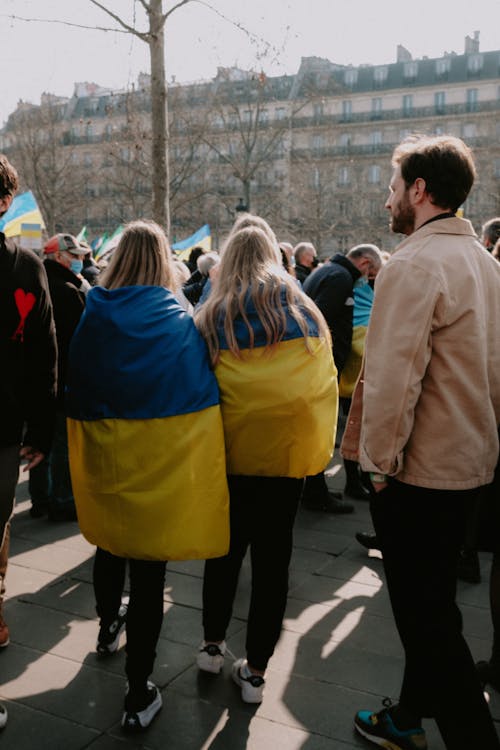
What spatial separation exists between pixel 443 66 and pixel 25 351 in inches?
2494

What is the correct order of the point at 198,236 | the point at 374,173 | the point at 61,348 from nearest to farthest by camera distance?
the point at 61,348 → the point at 198,236 → the point at 374,173

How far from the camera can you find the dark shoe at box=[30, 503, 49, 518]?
18.9 ft

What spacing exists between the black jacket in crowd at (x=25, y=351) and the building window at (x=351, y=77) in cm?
6284

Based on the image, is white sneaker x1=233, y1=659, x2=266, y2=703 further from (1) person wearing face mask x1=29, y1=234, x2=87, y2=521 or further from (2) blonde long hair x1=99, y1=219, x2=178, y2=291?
(1) person wearing face mask x1=29, y1=234, x2=87, y2=521

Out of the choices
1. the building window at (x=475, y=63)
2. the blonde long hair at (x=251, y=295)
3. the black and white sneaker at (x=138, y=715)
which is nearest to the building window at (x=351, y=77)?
the building window at (x=475, y=63)

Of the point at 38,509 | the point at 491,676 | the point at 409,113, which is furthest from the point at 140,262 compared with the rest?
the point at 409,113

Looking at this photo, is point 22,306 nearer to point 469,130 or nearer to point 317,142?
point 317,142

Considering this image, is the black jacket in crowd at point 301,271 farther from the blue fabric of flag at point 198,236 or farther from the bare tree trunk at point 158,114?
the blue fabric of flag at point 198,236

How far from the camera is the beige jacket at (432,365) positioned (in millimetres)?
2393

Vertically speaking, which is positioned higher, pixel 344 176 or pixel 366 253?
pixel 344 176

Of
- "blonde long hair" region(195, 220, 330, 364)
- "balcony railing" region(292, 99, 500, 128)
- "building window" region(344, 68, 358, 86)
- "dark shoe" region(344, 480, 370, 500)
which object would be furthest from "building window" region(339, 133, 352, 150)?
"blonde long hair" region(195, 220, 330, 364)

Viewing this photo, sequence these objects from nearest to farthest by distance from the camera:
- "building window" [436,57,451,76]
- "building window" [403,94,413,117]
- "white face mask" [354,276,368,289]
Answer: "white face mask" [354,276,368,289], "building window" [403,94,413,117], "building window" [436,57,451,76]

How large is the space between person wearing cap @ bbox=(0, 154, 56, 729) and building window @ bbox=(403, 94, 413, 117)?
60699 millimetres

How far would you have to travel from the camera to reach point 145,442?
283cm
